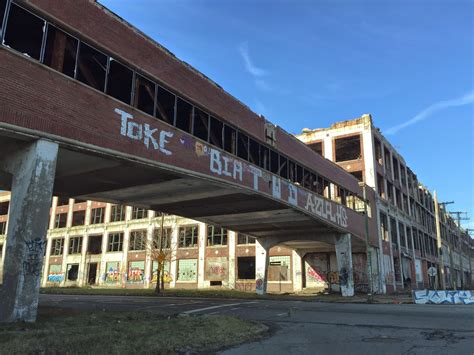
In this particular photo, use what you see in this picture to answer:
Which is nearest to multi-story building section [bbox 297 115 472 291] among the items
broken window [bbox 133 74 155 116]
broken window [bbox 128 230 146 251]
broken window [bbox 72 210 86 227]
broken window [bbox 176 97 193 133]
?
broken window [bbox 128 230 146 251]

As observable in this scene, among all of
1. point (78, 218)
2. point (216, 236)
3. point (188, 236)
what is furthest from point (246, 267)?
point (78, 218)

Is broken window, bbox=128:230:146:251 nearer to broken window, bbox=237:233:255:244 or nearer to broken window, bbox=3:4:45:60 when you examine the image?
broken window, bbox=237:233:255:244

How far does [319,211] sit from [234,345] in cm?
2279

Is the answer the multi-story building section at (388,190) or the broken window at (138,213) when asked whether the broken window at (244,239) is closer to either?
the multi-story building section at (388,190)

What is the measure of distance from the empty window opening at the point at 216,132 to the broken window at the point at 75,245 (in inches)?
1794

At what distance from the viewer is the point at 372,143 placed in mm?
47906

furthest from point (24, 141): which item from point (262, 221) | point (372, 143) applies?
point (372, 143)

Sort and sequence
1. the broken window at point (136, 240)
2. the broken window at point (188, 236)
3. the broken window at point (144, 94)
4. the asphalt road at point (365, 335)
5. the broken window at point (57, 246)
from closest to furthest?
the asphalt road at point (365, 335) → the broken window at point (144, 94) → the broken window at point (188, 236) → the broken window at point (136, 240) → the broken window at point (57, 246)

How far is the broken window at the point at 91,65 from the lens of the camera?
50.8 ft

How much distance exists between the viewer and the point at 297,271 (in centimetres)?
4612

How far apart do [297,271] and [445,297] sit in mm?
21075

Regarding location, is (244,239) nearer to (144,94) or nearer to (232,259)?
(232,259)

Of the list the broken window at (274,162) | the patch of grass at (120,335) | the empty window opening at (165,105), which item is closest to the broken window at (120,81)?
the empty window opening at (165,105)

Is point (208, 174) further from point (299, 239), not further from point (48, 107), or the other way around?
point (299, 239)
